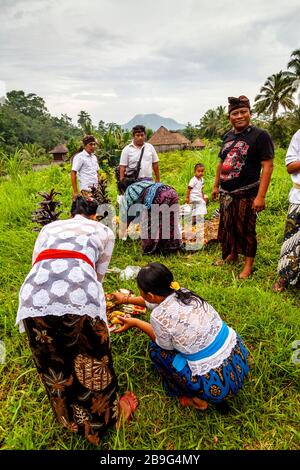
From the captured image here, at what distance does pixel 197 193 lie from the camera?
15.5 ft

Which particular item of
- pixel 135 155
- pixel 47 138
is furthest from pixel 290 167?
pixel 47 138

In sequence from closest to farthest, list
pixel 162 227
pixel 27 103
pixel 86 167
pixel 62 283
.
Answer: pixel 62 283 < pixel 162 227 < pixel 86 167 < pixel 27 103

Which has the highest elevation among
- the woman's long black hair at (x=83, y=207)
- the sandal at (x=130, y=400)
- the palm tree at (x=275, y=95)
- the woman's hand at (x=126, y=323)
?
the palm tree at (x=275, y=95)

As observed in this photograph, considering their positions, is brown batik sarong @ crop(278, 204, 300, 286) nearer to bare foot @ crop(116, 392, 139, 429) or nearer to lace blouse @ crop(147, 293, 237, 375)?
lace blouse @ crop(147, 293, 237, 375)

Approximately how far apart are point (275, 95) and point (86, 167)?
26435 millimetres

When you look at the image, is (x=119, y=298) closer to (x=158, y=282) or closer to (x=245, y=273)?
(x=158, y=282)

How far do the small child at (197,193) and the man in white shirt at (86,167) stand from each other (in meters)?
1.47

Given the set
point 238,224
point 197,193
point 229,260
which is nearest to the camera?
point 238,224

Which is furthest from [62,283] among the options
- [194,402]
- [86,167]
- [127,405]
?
[86,167]

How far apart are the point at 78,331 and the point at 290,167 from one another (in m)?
2.18

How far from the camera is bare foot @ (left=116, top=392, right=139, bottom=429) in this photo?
67.0 inches

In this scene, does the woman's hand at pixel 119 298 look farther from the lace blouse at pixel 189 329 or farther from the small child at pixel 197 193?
the small child at pixel 197 193

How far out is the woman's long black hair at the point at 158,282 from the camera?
162cm

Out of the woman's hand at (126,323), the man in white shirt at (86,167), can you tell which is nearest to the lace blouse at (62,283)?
the woman's hand at (126,323)
